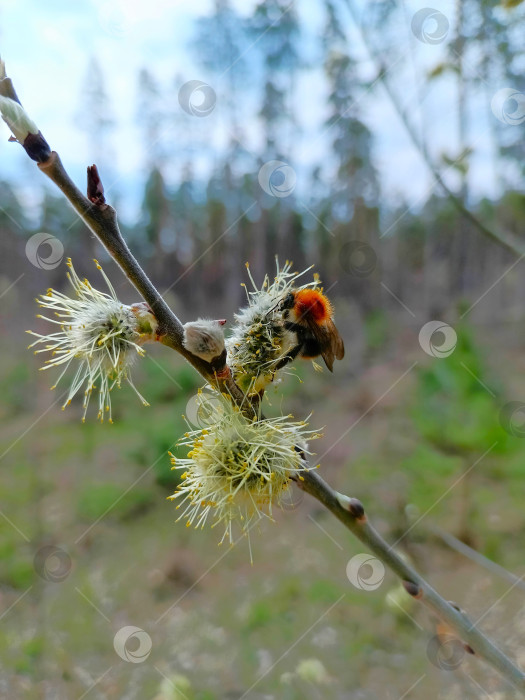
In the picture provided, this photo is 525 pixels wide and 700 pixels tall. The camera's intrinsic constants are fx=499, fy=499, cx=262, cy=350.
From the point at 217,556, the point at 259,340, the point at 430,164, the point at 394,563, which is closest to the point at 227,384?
the point at 259,340

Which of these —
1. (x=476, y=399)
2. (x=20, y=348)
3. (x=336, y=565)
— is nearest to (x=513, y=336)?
(x=476, y=399)

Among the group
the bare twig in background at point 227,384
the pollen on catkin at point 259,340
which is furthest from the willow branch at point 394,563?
the pollen on catkin at point 259,340

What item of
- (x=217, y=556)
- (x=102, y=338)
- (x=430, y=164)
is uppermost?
(x=430, y=164)

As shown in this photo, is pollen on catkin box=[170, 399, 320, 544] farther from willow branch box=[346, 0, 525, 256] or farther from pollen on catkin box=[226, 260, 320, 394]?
willow branch box=[346, 0, 525, 256]

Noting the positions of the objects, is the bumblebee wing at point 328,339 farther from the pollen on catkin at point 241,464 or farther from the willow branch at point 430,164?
the willow branch at point 430,164

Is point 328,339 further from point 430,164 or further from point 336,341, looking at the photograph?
point 430,164

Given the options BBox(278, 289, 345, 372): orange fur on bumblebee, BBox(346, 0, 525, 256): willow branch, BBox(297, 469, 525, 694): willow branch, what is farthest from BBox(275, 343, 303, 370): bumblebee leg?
BBox(346, 0, 525, 256): willow branch

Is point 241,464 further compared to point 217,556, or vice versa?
point 217,556
